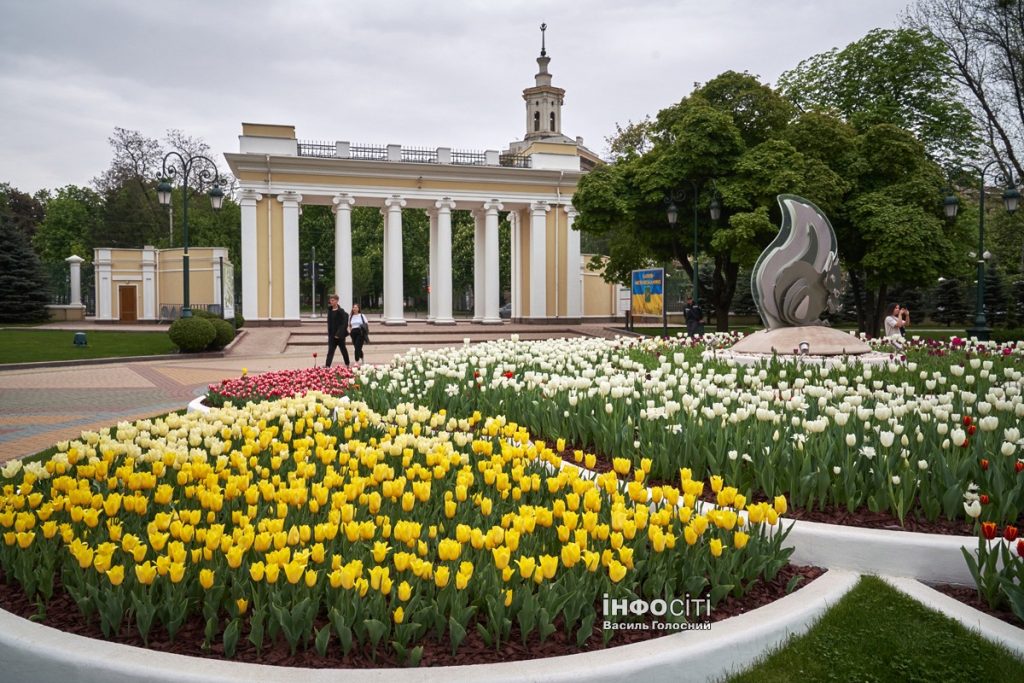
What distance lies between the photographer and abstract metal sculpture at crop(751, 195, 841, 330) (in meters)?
14.4

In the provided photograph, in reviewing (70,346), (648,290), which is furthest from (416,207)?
(70,346)

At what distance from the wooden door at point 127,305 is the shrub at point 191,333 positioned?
78.1 ft

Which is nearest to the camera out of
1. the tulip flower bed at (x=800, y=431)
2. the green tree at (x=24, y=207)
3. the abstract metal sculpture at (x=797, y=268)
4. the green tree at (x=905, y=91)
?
the tulip flower bed at (x=800, y=431)

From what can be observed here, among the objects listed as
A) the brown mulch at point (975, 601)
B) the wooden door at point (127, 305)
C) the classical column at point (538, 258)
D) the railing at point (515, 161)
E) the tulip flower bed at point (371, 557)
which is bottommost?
the brown mulch at point (975, 601)

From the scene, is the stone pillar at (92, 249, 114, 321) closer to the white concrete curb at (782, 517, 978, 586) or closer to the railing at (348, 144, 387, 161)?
the railing at (348, 144, 387, 161)

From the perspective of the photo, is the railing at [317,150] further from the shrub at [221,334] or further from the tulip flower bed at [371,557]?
the tulip flower bed at [371,557]

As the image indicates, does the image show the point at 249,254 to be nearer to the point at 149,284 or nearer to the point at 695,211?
the point at 149,284

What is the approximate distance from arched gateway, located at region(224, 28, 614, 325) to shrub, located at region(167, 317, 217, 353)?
14.2 metres

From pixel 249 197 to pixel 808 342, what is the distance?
107 feet

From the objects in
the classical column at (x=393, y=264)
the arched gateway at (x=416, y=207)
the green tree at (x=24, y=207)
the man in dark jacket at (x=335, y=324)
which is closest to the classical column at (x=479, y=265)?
the arched gateway at (x=416, y=207)

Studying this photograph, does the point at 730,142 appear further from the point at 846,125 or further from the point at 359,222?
the point at 359,222

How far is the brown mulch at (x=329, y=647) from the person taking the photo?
10.5 ft

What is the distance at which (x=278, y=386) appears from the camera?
10070 millimetres

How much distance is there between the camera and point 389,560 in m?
3.80
